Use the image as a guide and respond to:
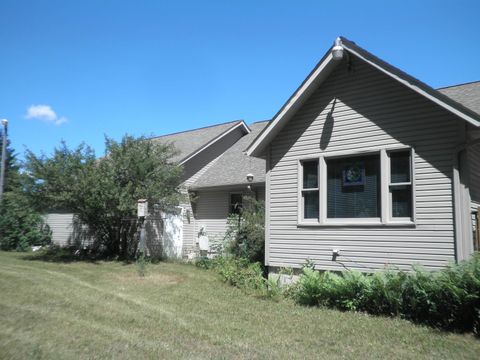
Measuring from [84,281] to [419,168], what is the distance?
920 cm

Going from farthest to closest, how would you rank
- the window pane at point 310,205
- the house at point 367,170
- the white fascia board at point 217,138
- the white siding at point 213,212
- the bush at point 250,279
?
the white fascia board at point 217,138
the white siding at point 213,212
the window pane at point 310,205
the bush at point 250,279
the house at point 367,170

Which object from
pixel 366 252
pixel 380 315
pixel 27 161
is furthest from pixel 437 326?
pixel 27 161

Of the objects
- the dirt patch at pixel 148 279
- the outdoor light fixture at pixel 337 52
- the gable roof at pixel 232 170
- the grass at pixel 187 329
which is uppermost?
the outdoor light fixture at pixel 337 52

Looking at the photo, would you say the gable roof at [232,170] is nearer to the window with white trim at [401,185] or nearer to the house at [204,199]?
the house at [204,199]

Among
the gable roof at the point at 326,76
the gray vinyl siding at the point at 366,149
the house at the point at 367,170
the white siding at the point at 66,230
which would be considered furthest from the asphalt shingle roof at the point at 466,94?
the white siding at the point at 66,230

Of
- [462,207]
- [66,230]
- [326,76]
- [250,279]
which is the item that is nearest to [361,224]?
[462,207]

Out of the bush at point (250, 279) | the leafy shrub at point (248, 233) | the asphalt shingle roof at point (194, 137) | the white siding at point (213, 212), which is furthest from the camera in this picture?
the asphalt shingle roof at point (194, 137)

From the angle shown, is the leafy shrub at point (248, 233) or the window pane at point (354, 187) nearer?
the window pane at point (354, 187)

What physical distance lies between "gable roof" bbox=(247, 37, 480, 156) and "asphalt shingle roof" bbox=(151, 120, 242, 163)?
8.22m

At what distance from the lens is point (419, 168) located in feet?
28.9

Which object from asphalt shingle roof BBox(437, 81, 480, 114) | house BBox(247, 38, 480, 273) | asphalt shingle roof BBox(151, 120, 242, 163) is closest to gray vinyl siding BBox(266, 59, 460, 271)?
house BBox(247, 38, 480, 273)

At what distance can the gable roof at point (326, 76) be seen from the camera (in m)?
8.05

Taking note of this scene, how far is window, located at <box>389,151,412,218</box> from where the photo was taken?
8.97m

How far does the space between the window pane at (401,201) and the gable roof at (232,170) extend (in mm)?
7187
